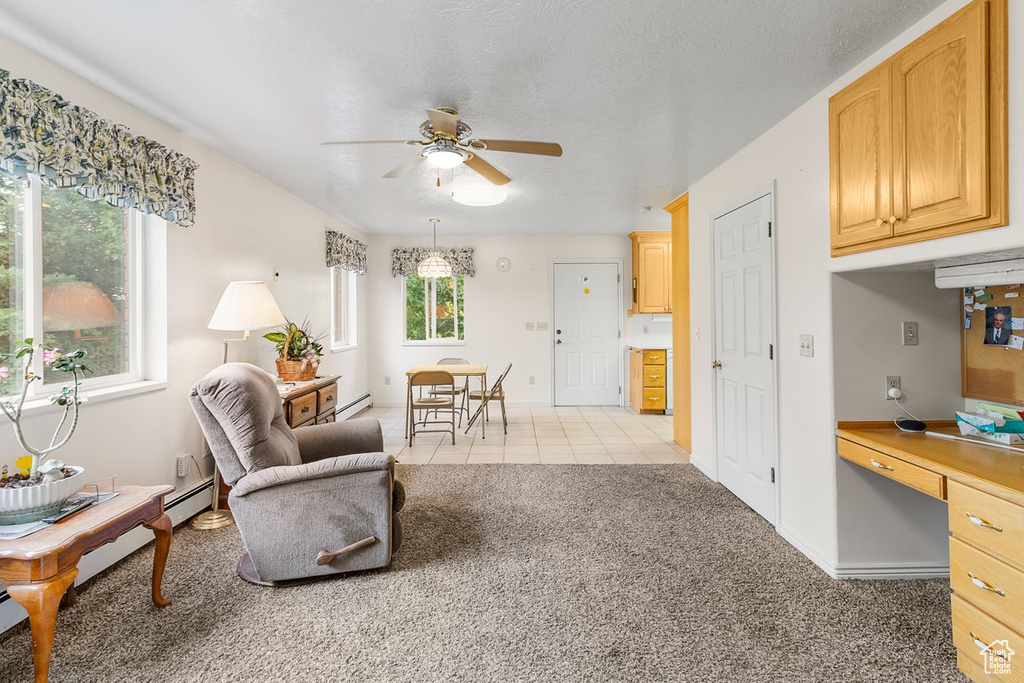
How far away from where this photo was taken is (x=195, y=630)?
73.9 inches

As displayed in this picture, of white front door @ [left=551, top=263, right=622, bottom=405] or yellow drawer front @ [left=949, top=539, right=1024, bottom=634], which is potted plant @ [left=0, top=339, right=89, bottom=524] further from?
white front door @ [left=551, top=263, right=622, bottom=405]

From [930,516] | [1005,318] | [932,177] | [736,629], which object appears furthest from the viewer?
[930,516]

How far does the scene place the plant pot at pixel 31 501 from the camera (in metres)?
1.58

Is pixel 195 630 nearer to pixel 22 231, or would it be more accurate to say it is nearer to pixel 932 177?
pixel 22 231

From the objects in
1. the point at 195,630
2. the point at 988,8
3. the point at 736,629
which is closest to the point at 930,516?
the point at 736,629

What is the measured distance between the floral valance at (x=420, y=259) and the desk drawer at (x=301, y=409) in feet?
10.9

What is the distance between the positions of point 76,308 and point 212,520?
1378mm

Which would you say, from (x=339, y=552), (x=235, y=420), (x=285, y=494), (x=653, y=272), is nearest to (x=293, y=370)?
(x=235, y=420)

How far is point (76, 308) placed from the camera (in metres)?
2.34

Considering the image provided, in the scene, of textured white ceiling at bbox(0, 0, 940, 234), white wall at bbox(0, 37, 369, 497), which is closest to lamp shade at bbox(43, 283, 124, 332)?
white wall at bbox(0, 37, 369, 497)

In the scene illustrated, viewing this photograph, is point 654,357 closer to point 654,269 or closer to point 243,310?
point 654,269

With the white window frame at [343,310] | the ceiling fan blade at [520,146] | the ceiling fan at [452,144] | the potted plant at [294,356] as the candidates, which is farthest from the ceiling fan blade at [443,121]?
the white window frame at [343,310]

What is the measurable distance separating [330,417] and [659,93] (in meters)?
3.22

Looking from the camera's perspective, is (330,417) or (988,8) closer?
(988,8)
